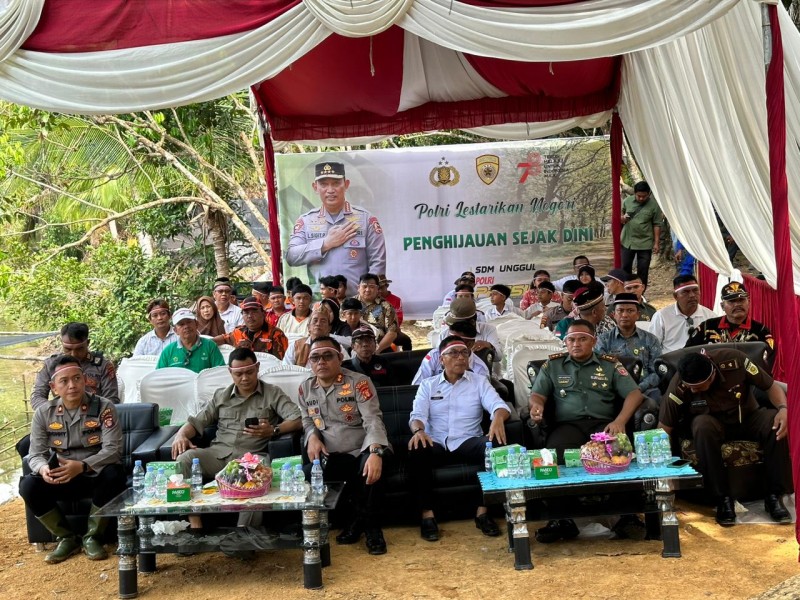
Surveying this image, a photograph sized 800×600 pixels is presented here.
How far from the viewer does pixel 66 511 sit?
592cm

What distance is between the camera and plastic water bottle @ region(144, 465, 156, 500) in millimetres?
5230

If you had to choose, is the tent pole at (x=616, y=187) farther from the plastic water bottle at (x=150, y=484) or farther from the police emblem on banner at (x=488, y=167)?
the plastic water bottle at (x=150, y=484)

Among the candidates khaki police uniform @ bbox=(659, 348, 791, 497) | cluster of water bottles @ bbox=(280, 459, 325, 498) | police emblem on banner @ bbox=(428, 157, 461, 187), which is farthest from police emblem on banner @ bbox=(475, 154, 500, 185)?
cluster of water bottles @ bbox=(280, 459, 325, 498)

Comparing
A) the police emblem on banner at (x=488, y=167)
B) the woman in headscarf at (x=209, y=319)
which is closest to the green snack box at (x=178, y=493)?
the woman in headscarf at (x=209, y=319)

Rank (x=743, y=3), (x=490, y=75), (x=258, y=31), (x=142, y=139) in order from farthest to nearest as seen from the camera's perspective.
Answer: (x=142, y=139) → (x=490, y=75) → (x=743, y=3) → (x=258, y=31)

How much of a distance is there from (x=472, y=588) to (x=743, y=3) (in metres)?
3.72

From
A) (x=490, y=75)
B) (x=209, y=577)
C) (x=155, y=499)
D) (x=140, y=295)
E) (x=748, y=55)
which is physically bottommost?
(x=209, y=577)

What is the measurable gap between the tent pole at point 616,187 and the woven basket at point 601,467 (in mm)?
6150

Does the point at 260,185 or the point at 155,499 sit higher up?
the point at 260,185

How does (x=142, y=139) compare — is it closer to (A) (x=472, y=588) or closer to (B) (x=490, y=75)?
(B) (x=490, y=75)

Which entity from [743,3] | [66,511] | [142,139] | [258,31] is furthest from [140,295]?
[743,3]

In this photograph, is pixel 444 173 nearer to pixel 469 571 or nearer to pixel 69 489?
pixel 69 489

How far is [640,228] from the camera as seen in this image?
1145 cm

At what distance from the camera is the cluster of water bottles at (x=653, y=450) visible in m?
5.32
